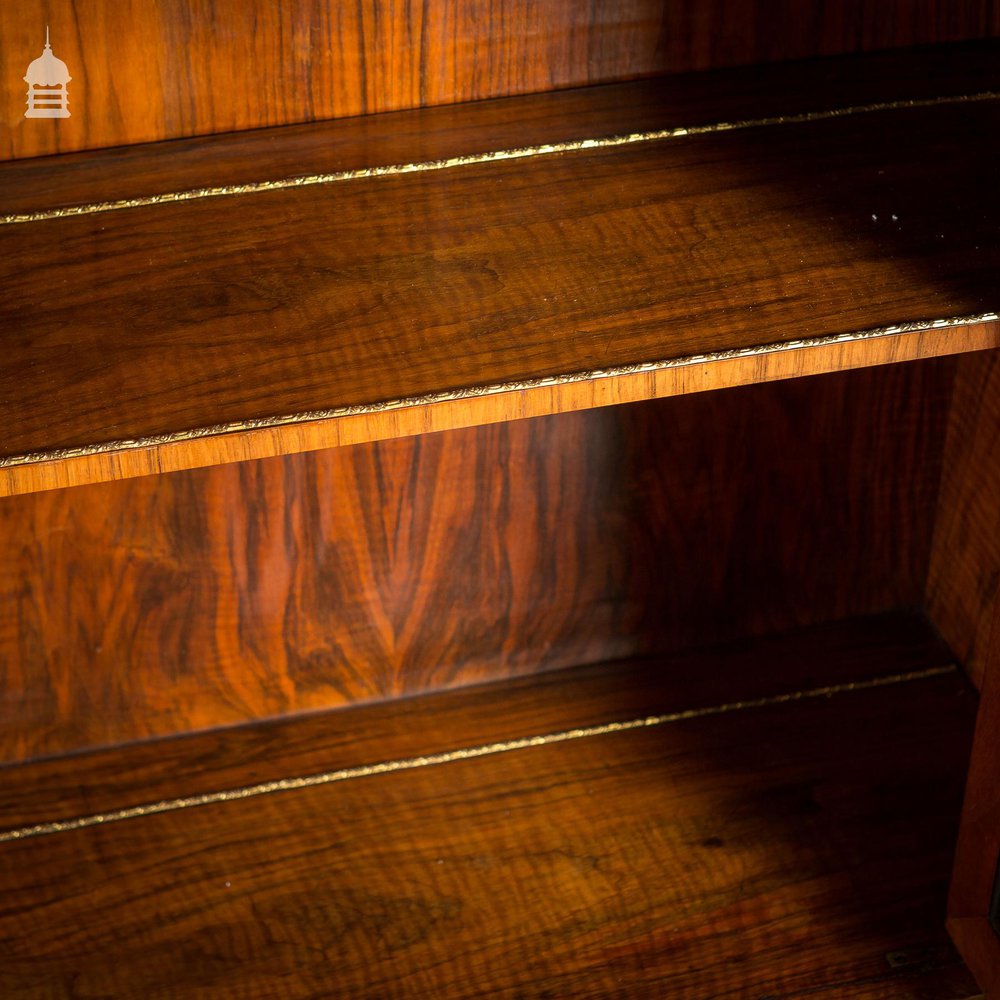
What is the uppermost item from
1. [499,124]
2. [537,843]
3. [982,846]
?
[499,124]

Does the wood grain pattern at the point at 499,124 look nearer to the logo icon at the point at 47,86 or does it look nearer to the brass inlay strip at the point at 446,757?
the logo icon at the point at 47,86

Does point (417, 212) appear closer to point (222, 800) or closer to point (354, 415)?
point (354, 415)

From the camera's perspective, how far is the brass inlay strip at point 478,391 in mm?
854

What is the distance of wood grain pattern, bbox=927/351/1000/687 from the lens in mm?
1394

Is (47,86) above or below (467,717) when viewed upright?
above

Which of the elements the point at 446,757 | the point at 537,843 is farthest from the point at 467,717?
the point at 537,843

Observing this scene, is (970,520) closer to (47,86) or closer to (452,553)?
(452,553)

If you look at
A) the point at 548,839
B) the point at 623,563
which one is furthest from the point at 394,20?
the point at 548,839

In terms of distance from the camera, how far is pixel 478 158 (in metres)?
1.08

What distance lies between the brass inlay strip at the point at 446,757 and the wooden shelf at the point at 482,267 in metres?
0.61

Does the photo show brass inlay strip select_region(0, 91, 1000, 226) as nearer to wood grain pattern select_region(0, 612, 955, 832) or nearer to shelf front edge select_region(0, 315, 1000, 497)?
shelf front edge select_region(0, 315, 1000, 497)

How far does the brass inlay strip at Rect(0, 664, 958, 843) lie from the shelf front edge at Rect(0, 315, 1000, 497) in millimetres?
589

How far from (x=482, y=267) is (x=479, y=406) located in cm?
14

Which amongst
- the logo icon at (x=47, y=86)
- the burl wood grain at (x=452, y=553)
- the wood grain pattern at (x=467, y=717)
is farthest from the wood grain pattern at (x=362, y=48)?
the wood grain pattern at (x=467, y=717)
